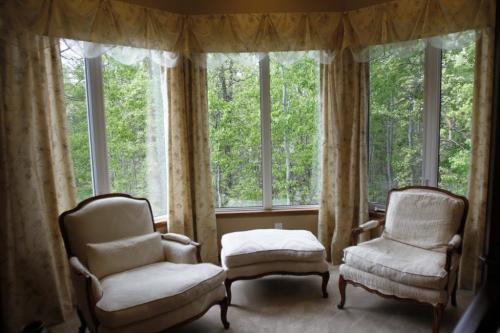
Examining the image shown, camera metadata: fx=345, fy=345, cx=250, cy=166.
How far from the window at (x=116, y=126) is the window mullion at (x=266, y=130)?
107 cm

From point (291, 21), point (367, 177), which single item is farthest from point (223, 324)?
point (291, 21)

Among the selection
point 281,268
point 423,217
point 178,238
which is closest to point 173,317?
point 178,238

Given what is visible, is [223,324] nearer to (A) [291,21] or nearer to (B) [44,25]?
(B) [44,25]

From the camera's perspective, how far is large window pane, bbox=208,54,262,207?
147 inches

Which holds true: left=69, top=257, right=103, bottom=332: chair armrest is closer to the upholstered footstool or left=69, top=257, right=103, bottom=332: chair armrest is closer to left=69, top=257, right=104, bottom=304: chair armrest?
left=69, top=257, right=104, bottom=304: chair armrest

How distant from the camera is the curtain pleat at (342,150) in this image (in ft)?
11.4

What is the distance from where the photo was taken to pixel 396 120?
11.3 ft

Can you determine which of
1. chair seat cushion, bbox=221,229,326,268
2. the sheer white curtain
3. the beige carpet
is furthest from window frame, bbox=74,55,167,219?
chair seat cushion, bbox=221,229,326,268

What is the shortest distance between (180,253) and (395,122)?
7.89ft

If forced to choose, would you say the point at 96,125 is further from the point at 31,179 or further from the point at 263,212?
the point at 263,212

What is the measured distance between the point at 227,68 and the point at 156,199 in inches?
62.5

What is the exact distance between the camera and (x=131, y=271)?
97.7 inches

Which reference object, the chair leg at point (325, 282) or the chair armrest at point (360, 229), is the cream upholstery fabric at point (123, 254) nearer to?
the chair leg at point (325, 282)

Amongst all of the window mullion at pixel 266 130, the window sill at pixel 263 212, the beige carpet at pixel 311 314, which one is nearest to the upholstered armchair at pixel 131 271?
the beige carpet at pixel 311 314
